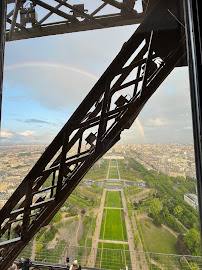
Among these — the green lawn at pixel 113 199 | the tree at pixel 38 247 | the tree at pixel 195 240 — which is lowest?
the tree at pixel 38 247

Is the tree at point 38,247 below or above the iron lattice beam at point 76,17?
below

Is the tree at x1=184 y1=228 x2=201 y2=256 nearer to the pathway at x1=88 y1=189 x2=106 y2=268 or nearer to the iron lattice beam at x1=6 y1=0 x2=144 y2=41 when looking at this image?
the pathway at x1=88 y1=189 x2=106 y2=268

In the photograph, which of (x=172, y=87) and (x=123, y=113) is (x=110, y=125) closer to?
(x=123, y=113)

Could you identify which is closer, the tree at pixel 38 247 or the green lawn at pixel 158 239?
the green lawn at pixel 158 239

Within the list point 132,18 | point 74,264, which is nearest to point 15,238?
point 74,264

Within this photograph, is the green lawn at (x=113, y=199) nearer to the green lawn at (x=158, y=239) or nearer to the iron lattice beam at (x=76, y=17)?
the green lawn at (x=158, y=239)

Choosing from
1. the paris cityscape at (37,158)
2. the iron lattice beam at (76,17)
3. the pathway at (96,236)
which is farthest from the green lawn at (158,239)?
the iron lattice beam at (76,17)

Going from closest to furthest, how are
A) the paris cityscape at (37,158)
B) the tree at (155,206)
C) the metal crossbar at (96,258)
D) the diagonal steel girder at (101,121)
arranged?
the paris cityscape at (37,158) → the diagonal steel girder at (101,121) → the tree at (155,206) → the metal crossbar at (96,258)

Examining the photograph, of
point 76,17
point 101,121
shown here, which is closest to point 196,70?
point 101,121
